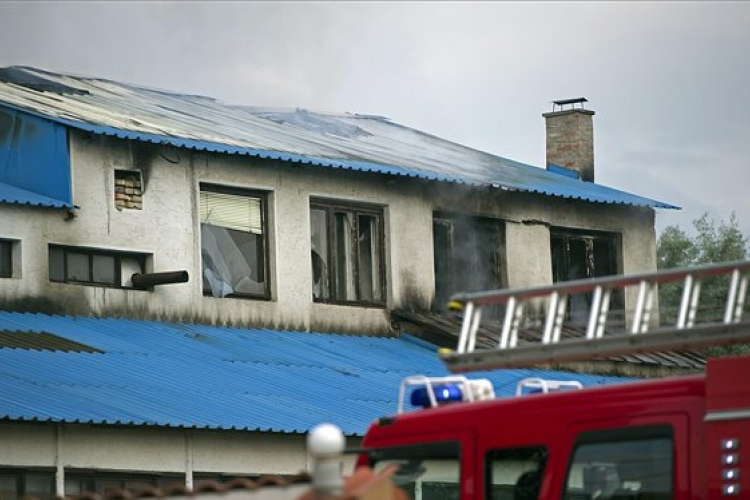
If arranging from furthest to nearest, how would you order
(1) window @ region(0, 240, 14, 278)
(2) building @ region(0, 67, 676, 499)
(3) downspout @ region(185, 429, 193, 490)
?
(1) window @ region(0, 240, 14, 278), (3) downspout @ region(185, 429, 193, 490), (2) building @ region(0, 67, 676, 499)

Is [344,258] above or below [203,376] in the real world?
above

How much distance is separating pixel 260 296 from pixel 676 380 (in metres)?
16.8

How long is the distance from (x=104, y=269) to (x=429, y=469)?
47.2 feet

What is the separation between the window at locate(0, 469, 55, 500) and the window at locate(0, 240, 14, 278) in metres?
4.29

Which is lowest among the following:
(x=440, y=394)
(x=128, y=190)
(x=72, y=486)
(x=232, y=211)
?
(x=72, y=486)

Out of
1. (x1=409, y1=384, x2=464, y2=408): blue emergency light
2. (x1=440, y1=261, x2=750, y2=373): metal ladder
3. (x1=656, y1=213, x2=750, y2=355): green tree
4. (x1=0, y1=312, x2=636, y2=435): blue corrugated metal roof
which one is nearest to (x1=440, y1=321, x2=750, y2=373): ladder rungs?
(x1=440, y1=261, x2=750, y2=373): metal ladder

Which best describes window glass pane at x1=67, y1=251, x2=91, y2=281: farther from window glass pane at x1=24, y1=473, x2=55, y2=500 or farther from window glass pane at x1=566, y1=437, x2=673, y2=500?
window glass pane at x1=566, y1=437, x2=673, y2=500

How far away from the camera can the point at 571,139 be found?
35625 mm

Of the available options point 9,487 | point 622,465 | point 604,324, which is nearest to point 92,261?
point 9,487

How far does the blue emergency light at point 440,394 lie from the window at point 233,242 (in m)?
14.7

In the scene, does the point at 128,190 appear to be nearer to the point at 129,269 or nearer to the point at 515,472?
the point at 129,269

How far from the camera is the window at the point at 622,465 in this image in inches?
400

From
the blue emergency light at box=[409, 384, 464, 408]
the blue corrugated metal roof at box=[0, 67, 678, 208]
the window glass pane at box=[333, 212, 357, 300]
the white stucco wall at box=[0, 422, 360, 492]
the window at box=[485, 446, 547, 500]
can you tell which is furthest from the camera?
the window glass pane at box=[333, 212, 357, 300]

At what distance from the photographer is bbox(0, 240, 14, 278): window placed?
2325 cm
